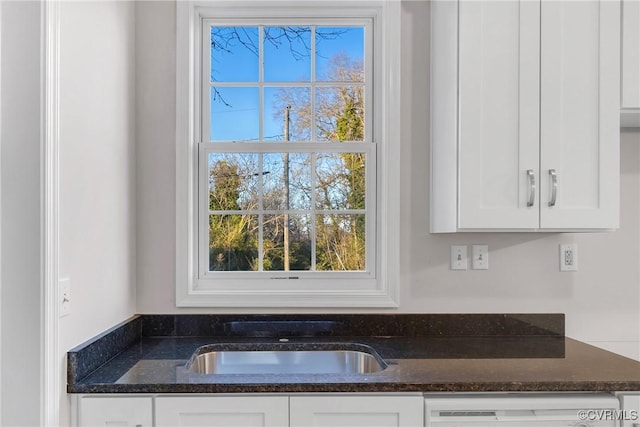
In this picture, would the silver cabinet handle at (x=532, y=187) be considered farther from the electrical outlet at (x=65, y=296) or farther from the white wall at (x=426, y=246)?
the electrical outlet at (x=65, y=296)

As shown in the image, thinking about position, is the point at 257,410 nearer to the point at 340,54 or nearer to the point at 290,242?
the point at 290,242

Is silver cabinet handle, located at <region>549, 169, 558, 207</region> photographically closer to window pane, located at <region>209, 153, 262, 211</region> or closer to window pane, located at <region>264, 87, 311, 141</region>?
window pane, located at <region>264, 87, 311, 141</region>

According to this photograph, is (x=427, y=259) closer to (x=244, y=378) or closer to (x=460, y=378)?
(x=460, y=378)

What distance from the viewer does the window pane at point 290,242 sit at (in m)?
2.11

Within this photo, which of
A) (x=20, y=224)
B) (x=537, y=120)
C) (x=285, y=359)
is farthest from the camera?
(x=285, y=359)

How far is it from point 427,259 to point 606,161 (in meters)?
0.78

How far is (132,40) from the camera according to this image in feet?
6.50

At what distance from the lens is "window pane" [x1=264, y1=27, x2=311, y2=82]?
213cm

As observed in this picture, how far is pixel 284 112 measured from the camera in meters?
2.13

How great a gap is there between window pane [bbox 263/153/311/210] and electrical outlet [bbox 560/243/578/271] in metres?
1.15

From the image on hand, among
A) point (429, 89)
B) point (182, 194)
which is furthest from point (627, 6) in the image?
point (182, 194)

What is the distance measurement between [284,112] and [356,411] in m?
1.33

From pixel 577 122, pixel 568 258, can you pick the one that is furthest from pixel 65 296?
pixel 568 258

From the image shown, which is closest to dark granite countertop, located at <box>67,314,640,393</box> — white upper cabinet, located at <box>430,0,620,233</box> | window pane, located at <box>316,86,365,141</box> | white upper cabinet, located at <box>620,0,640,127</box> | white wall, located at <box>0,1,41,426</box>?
white wall, located at <box>0,1,41,426</box>
